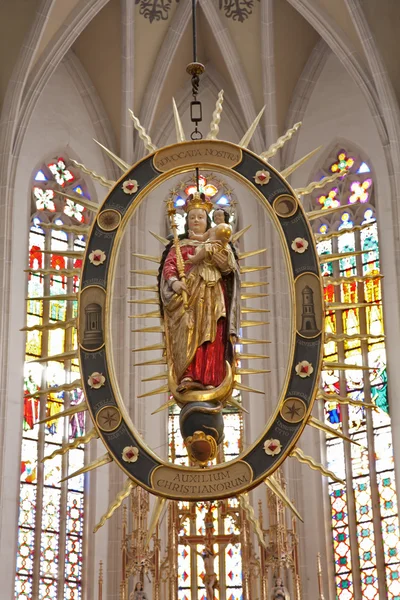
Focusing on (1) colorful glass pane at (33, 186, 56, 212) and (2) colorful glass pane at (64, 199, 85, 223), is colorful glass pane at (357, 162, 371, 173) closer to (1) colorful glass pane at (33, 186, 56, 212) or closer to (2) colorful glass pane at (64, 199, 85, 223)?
(2) colorful glass pane at (64, 199, 85, 223)

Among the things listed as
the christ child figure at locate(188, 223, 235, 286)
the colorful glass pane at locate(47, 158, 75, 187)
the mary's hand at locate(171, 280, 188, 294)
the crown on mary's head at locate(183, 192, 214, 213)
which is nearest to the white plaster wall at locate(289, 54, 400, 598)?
the colorful glass pane at locate(47, 158, 75, 187)

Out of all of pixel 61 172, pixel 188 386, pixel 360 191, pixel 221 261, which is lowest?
pixel 188 386

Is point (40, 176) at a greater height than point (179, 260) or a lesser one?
greater

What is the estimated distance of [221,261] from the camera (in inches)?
453

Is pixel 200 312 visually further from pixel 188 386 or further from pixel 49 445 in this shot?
pixel 49 445

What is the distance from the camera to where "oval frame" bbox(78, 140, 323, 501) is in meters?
11.1

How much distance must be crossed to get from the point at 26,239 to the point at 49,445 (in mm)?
2552

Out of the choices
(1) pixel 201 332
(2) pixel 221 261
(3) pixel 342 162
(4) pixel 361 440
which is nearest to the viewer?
(1) pixel 201 332

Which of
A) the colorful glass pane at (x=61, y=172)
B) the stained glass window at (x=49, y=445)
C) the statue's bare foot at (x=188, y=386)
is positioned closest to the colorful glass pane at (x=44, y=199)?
the stained glass window at (x=49, y=445)

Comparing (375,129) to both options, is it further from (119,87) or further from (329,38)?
(119,87)

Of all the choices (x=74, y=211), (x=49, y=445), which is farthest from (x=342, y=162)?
(x=49, y=445)

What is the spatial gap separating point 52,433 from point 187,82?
500 centimetres

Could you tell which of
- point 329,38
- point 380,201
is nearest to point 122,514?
point 380,201

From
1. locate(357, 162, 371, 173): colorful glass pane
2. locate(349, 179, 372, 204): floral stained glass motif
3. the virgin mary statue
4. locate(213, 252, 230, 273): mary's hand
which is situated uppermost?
locate(357, 162, 371, 173): colorful glass pane
